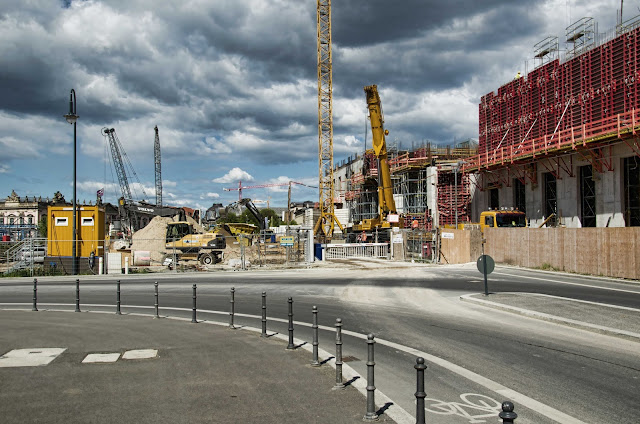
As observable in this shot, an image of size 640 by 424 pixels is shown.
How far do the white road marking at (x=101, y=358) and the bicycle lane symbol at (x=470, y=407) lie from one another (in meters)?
5.24

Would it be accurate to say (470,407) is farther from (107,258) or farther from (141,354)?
(107,258)

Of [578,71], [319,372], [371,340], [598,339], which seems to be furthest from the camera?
[578,71]

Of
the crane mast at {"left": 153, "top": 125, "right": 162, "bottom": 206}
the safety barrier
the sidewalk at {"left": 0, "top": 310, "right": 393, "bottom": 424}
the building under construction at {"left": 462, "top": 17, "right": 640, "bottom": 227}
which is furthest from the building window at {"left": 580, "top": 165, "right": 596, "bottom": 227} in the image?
the crane mast at {"left": 153, "top": 125, "right": 162, "bottom": 206}

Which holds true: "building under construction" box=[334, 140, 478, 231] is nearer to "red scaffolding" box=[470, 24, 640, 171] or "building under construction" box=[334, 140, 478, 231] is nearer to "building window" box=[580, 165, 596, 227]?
"red scaffolding" box=[470, 24, 640, 171]

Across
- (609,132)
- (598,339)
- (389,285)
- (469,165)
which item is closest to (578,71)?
(609,132)

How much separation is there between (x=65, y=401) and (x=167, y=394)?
4.01ft

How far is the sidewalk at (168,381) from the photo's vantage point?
19.5 feet

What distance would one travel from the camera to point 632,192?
33500mm

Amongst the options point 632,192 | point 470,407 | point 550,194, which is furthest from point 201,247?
point 470,407

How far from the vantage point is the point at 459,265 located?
32344 mm

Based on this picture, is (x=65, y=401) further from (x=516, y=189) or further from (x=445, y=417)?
(x=516, y=189)

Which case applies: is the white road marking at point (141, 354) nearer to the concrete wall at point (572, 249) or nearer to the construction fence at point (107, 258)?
the construction fence at point (107, 258)

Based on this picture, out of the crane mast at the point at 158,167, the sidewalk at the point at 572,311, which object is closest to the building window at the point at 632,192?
the sidewalk at the point at 572,311

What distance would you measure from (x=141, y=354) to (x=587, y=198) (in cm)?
3657
